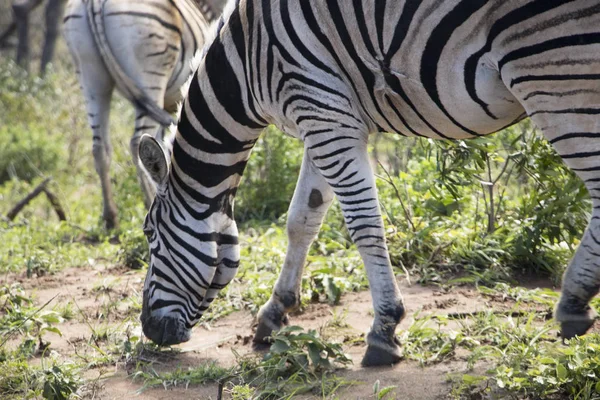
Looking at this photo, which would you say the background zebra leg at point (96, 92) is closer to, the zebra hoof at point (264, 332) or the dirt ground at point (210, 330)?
the dirt ground at point (210, 330)

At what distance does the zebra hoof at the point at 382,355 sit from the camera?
4.20 meters

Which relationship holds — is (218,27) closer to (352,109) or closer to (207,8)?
(352,109)

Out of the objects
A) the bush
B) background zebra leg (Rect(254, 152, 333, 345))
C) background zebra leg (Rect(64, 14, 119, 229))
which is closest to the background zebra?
the bush

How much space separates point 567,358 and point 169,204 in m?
2.47

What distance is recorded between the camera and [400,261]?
5.74 m

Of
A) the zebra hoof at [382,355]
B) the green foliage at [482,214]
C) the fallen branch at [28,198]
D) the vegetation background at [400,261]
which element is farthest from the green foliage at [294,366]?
Answer: the fallen branch at [28,198]

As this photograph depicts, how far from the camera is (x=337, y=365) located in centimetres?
425

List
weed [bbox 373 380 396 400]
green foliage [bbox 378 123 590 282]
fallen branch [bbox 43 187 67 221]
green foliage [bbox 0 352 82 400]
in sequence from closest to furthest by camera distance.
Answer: weed [bbox 373 380 396 400], green foliage [bbox 0 352 82 400], green foliage [bbox 378 123 590 282], fallen branch [bbox 43 187 67 221]

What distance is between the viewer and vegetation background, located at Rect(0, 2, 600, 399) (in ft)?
12.8

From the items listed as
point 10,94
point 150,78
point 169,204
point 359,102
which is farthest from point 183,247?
point 10,94

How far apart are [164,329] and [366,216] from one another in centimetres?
146

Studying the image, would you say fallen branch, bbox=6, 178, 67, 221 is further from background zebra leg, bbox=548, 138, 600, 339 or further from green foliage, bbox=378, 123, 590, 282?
background zebra leg, bbox=548, 138, 600, 339

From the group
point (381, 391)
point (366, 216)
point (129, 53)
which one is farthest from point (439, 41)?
point (129, 53)

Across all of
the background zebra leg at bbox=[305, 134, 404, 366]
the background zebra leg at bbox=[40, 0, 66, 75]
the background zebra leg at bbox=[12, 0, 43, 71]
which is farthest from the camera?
the background zebra leg at bbox=[40, 0, 66, 75]
